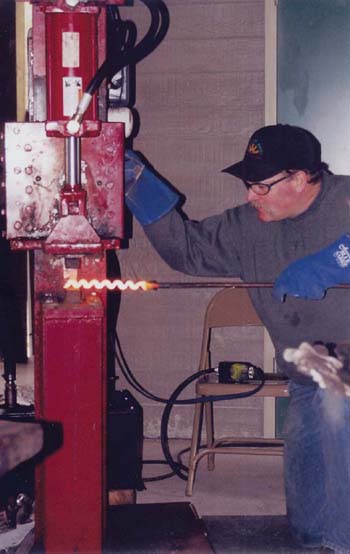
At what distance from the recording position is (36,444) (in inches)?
62.2

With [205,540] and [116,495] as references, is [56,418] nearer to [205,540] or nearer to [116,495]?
[205,540]

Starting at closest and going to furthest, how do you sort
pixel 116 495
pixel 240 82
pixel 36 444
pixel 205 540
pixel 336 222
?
pixel 36 444
pixel 205 540
pixel 336 222
pixel 116 495
pixel 240 82

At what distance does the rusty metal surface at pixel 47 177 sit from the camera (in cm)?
230

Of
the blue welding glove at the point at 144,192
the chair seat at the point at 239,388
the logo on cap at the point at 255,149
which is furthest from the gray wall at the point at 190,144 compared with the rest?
the blue welding glove at the point at 144,192

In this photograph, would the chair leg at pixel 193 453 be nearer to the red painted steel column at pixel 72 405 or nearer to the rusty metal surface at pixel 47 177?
the red painted steel column at pixel 72 405

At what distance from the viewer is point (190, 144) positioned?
3.95m

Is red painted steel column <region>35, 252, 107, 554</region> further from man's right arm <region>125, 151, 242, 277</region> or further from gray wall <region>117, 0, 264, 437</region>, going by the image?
gray wall <region>117, 0, 264, 437</region>

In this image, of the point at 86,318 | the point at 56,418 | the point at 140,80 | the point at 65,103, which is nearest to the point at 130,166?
the point at 65,103

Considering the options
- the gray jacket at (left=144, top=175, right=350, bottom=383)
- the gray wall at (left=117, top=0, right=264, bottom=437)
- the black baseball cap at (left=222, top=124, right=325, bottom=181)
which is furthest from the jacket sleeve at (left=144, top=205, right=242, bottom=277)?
the gray wall at (left=117, top=0, right=264, bottom=437)

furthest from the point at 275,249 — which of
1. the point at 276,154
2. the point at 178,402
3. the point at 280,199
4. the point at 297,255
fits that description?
the point at 178,402

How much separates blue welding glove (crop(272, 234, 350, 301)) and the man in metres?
0.03

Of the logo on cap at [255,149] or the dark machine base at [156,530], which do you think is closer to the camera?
the dark machine base at [156,530]

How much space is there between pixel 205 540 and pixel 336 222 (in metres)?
1.20

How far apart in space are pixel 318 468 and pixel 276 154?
1.15 m
